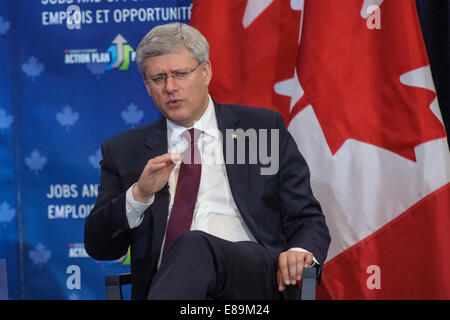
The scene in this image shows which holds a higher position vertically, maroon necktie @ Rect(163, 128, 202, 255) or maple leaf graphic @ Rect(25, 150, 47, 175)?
maple leaf graphic @ Rect(25, 150, 47, 175)

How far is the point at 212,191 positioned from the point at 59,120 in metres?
1.51

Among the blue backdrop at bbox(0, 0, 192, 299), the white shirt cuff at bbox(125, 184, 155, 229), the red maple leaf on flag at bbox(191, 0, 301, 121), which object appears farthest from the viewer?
the blue backdrop at bbox(0, 0, 192, 299)

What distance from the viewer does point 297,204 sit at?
6.77 ft

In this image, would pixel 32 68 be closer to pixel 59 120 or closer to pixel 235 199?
pixel 59 120

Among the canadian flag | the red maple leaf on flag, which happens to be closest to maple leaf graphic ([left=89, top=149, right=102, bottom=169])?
the red maple leaf on flag

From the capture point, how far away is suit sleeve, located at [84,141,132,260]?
1971 millimetres

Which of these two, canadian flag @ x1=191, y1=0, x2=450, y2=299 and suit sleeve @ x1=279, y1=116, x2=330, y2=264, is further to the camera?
canadian flag @ x1=191, y1=0, x2=450, y2=299

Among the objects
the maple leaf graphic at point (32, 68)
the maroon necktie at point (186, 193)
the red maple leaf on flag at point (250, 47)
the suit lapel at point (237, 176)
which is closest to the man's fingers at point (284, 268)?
the suit lapel at point (237, 176)

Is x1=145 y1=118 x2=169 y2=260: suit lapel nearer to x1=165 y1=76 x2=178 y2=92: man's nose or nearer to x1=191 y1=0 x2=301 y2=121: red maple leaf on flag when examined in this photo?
x1=165 y1=76 x2=178 y2=92: man's nose

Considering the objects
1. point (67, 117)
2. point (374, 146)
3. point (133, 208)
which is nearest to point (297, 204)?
point (133, 208)

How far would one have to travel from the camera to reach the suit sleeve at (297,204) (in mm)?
1996

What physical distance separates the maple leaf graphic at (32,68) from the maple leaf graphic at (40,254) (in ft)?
3.23

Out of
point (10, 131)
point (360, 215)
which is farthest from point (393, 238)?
point (10, 131)

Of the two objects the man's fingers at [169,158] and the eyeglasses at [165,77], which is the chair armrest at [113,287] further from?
the eyeglasses at [165,77]
